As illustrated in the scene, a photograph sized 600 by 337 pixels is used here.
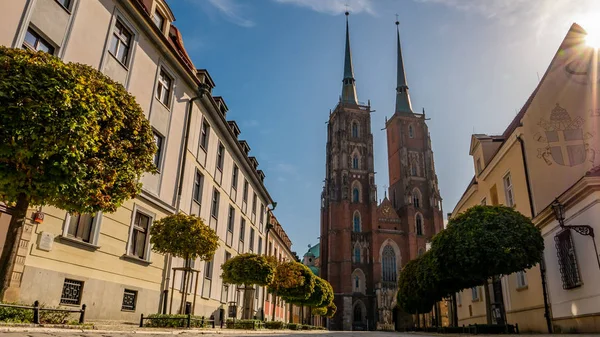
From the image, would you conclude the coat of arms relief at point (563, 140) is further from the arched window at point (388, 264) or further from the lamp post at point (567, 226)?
the arched window at point (388, 264)

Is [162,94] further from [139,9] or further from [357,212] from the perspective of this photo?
[357,212]

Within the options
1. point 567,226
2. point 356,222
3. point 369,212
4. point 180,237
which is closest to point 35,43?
point 180,237

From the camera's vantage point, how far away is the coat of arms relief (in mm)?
16500

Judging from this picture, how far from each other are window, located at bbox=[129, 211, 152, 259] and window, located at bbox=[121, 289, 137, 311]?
131 cm

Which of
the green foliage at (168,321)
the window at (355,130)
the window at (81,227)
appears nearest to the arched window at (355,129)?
the window at (355,130)

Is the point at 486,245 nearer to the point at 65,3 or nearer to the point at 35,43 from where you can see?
the point at 35,43

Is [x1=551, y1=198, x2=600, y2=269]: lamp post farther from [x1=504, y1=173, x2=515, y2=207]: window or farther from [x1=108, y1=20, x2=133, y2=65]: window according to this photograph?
[x1=108, y1=20, x2=133, y2=65]: window

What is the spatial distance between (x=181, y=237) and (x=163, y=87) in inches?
264

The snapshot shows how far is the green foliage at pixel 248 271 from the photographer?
19.2 m

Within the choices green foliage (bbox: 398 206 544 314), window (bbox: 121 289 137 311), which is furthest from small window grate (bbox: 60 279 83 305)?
green foliage (bbox: 398 206 544 314)

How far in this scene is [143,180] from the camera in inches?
555

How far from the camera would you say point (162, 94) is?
1608 cm

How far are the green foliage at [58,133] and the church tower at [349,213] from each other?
65.2 metres

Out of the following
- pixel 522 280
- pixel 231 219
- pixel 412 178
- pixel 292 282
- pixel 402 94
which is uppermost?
pixel 402 94
